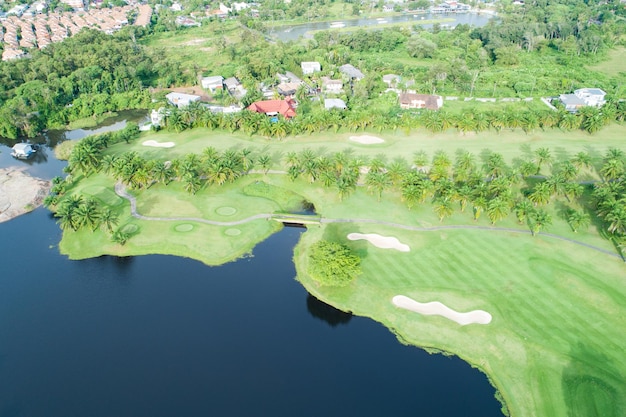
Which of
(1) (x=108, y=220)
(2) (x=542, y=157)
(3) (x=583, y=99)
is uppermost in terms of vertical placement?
(3) (x=583, y=99)

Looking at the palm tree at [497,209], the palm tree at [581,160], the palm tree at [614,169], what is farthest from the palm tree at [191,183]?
the palm tree at [614,169]

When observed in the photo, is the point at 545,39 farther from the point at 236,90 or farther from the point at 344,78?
the point at 236,90

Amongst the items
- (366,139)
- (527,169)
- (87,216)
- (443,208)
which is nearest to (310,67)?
(366,139)

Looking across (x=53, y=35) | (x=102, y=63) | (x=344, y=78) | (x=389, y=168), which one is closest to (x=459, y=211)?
(x=389, y=168)

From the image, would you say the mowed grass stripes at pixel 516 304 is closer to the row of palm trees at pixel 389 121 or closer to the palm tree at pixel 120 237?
the palm tree at pixel 120 237

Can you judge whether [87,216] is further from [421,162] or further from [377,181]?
[421,162]

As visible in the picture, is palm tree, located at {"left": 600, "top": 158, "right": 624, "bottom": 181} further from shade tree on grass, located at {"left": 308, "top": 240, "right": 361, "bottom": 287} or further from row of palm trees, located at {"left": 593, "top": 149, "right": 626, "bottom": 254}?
shade tree on grass, located at {"left": 308, "top": 240, "right": 361, "bottom": 287}
